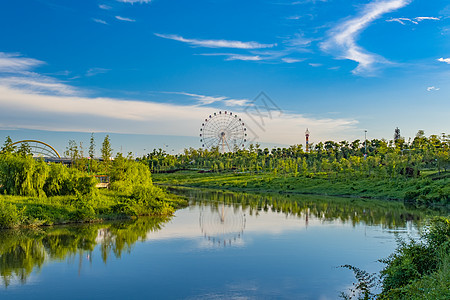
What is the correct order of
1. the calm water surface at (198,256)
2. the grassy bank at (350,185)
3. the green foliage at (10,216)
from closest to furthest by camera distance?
1. the calm water surface at (198,256)
2. the green foliage at (10,216)
3. the grassy bank at (350,185)

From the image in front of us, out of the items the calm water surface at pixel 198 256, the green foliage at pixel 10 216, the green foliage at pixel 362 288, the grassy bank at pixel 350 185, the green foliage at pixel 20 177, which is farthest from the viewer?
the grassy bank at pixel 350 185

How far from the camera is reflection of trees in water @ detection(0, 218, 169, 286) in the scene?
19925 millimetres

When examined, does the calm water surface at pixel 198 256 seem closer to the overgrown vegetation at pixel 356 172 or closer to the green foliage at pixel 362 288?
the green foliage at pixel 362 288

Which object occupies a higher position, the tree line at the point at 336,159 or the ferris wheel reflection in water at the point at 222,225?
the tree line at the point at 336,159

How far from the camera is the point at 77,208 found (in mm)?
32812

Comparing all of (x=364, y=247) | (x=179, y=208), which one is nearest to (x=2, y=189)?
(x=179, y=208)

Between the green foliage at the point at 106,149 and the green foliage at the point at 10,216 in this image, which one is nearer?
the green foliage at the point at 10,216

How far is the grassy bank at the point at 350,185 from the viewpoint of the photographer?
166ft

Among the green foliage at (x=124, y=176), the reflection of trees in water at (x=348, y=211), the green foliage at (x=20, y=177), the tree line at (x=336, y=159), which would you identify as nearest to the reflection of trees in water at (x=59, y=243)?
the green foliage at (x=20, y=177)

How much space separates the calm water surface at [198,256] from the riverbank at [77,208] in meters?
1.46

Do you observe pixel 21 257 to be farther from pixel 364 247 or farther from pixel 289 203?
pixel 289 203

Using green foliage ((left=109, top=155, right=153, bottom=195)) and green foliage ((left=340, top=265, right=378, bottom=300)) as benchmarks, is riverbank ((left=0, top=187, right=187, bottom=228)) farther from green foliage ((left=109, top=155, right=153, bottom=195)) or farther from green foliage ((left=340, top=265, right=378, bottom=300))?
green foliage ((left=340, top=265, right=378, bottom=300))

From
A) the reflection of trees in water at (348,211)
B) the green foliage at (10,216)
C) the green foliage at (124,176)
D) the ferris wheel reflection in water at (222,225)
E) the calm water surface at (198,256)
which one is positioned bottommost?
the ferris wheel reflection in water at (222,225)

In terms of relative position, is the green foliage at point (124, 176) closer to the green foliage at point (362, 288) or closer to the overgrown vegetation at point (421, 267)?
the green foliage at point (362, 288)
